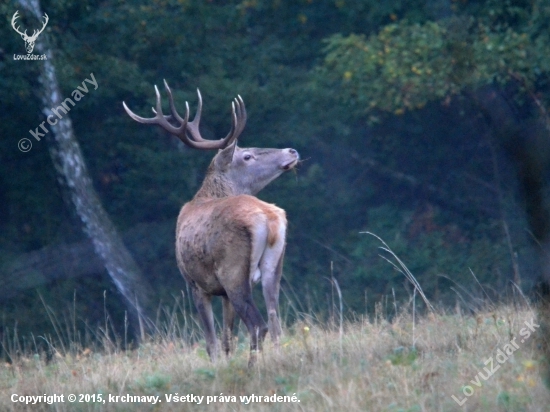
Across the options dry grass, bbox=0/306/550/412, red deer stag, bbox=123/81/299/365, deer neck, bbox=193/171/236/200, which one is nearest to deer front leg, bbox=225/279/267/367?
red deer stag, bbox=123/81/299/365

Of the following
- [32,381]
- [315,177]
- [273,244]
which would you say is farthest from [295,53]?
[32,381]

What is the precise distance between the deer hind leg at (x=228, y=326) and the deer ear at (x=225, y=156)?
1.60 meters

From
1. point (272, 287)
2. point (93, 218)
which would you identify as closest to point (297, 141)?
point (93, 218)

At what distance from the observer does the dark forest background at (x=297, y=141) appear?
1224 centimetres

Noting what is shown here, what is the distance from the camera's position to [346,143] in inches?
571

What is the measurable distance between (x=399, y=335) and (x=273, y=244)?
1.11 m

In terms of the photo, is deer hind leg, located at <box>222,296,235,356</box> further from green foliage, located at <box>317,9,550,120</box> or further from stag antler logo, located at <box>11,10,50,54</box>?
stag antler logo, located at <box>11,10,50,54</box>

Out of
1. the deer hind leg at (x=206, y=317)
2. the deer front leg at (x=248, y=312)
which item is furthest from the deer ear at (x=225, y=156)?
the deer front leg at (x=248, y=312)

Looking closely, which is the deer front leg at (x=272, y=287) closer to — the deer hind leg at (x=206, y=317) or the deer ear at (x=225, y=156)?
the deer hind leg at (x=206, y=317)

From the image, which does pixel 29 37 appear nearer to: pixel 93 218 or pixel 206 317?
pixel 93 218

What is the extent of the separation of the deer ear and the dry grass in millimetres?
2095

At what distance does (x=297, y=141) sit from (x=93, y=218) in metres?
3.30

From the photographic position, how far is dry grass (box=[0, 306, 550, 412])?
398 centimetres

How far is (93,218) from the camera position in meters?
12.6
